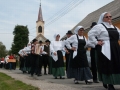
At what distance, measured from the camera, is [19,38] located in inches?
3081

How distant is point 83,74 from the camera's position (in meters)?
8.20

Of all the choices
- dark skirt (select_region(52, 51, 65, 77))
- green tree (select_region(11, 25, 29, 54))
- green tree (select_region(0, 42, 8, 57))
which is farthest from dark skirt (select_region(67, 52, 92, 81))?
green tree (select_region(0, 42, 8, 57))

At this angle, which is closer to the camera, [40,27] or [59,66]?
[59,66]

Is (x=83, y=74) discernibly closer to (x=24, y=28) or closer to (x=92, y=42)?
(x=92, y=42)

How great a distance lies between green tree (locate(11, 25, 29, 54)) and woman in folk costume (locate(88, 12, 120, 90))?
6910 centimetres

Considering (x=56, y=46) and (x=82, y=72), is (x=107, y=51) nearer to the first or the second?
(x=82, y=72)

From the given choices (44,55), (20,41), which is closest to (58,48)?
(44,55)

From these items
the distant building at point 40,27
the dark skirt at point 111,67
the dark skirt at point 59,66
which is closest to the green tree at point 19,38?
the distant building at point 40,27

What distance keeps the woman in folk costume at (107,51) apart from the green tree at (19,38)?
69105 millimetres

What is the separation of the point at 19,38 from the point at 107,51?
73.4 metres

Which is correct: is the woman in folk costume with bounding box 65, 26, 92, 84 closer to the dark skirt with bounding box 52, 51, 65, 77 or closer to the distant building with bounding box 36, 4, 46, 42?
the dark skirt with bounding box 52, 51, 65, 77

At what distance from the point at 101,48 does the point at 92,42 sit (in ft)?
1.14

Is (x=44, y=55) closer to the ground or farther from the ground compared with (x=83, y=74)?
farther from the ground

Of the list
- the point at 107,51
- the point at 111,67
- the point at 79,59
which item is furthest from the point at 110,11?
the point at 111,67
